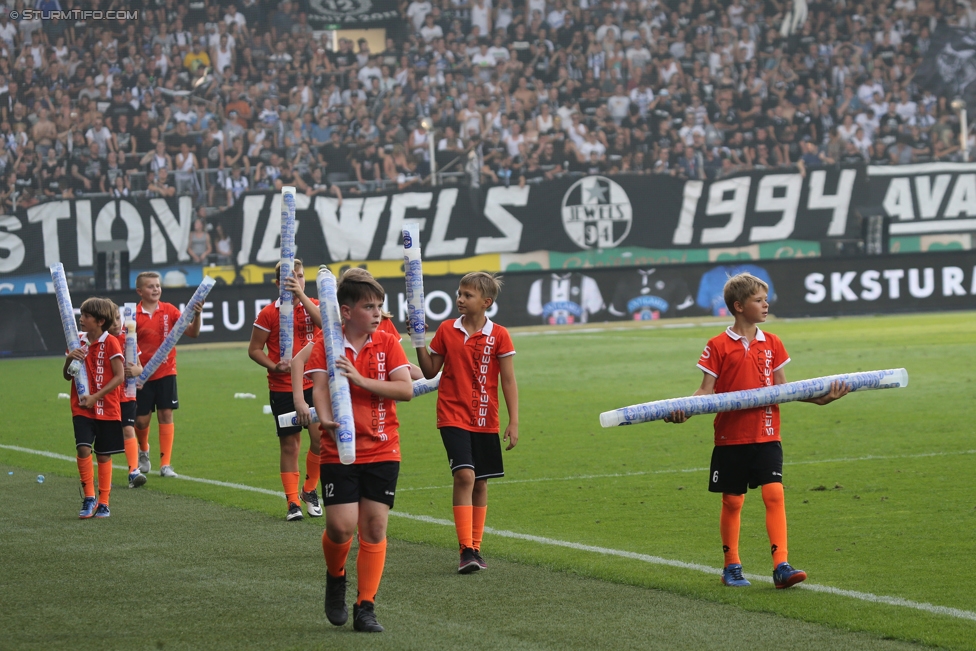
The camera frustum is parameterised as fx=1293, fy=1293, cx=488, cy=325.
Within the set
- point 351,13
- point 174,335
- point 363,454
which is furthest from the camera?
point 351,13

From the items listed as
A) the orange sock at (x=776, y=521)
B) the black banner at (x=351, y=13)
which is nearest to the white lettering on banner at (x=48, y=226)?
the black banner at (x=351, y=13)

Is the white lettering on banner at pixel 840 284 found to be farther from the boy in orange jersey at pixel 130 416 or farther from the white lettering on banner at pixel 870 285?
the boy in orange jersey at pixel 130 416

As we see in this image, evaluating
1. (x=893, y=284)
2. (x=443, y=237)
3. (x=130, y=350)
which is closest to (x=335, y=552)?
(x=130, y=350)

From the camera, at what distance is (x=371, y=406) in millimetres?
6262

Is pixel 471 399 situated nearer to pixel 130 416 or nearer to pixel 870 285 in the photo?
A: pixel 130 416

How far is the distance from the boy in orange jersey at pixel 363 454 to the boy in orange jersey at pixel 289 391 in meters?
3.35

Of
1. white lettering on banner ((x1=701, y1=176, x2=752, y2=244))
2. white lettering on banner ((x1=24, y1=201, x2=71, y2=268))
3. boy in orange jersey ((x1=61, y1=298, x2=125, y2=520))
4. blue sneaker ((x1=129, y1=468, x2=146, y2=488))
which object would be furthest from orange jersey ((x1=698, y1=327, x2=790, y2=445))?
white lettering on banner ((x1=701, y1=176, x2=752, y2=244))

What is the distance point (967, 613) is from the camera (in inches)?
245

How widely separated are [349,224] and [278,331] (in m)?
23.8

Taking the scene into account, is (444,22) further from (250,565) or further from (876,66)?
(250,565)

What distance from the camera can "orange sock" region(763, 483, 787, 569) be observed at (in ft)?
22.7

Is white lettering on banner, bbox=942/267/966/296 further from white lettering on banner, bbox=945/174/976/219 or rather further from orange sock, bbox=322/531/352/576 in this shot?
orange sock, bbox=322/531/352/576

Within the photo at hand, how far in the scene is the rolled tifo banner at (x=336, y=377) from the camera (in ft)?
19.5

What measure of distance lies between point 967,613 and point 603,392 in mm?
12554
